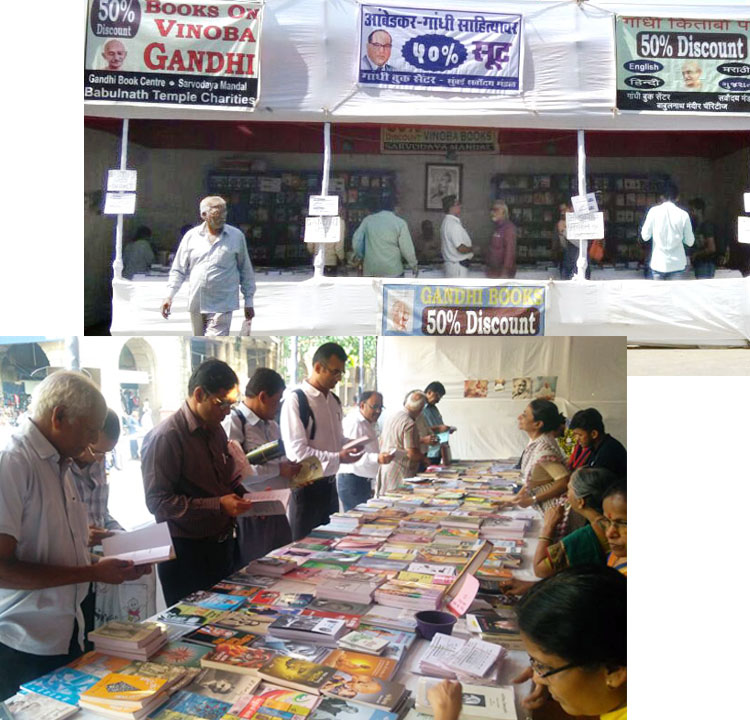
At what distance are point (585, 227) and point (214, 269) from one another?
3639 millimetres

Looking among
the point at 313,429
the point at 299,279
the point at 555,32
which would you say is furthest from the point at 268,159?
the point at 313,429

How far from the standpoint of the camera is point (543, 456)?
200 cm

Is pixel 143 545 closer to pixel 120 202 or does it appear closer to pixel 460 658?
pixel 460 658

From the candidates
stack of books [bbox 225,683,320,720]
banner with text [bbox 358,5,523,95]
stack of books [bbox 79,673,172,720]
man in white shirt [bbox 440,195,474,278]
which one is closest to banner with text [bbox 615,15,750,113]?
banner with text [bbox 358,5,523,95]

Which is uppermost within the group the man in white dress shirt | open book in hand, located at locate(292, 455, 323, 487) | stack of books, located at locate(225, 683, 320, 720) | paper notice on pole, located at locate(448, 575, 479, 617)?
the man in white dress shirt

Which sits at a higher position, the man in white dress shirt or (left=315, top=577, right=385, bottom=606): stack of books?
the man in white dress shirt

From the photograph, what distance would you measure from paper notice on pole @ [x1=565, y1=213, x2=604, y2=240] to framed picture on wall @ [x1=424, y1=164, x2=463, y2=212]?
1646 millimetres

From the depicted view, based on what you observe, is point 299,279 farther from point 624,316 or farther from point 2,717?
point 2,717

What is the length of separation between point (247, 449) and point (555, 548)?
78 cm

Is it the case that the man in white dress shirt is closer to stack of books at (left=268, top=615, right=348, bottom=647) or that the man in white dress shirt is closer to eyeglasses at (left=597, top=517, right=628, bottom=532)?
stack of books at (left=268, top=615, right=348, bottom=647)

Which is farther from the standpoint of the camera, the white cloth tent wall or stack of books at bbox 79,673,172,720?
the white cloth tent wall

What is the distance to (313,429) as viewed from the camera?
6.50 feet

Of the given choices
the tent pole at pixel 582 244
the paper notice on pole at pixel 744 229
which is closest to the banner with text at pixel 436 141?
the tent pole at pixel 582 244

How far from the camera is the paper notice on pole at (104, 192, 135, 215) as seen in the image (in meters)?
7.52
